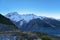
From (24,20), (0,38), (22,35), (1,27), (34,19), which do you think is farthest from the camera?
(34,19)

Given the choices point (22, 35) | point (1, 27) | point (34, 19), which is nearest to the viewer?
point (22, 35)

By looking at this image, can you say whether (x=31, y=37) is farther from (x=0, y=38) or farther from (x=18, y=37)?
(x=0, y=38)

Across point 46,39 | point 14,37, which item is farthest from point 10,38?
point 46,39

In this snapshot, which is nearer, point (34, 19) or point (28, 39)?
point (28, 39)

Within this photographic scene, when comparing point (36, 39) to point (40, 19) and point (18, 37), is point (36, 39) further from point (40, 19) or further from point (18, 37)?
point (40, 19)

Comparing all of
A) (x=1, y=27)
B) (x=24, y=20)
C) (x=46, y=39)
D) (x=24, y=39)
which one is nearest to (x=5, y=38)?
(x=24, y=39)

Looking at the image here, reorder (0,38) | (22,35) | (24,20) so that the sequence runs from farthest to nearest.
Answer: (24,20) → (22,35) → (0,38)

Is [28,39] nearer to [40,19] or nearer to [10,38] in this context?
[10,38]

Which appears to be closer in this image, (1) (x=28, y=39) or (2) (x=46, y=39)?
(1) (x=28, y=39)
